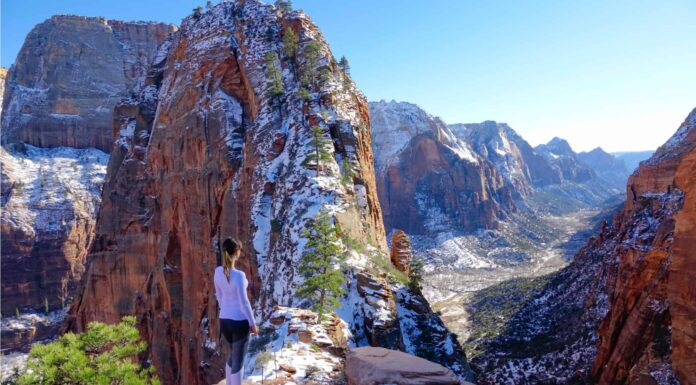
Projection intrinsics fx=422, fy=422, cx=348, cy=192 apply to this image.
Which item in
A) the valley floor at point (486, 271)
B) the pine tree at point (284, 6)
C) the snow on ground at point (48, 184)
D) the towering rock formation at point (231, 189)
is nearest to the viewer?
the towering rock formation at point (231, 189)

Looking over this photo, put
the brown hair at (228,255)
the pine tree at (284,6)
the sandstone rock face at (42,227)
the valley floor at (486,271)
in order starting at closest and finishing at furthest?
the brown hair at (228,255)
the pine tree at (284,6)
the valley floor at (486,271)
the sandstone rock face at (42,227)

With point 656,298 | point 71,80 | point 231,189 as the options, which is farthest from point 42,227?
point 656,298

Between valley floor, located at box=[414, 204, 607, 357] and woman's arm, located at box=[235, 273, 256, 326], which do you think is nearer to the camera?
woman's arm, located at box=[235, 273, 256, 326]

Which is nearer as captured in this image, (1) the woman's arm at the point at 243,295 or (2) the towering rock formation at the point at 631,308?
(1) the woman's arm at the point at 243,295

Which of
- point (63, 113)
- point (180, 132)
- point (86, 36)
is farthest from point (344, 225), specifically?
point (86, 36)

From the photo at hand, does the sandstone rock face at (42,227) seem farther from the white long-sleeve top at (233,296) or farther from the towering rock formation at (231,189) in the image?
the white long-sleeve top at (233,296)

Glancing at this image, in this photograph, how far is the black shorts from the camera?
30.6 feet

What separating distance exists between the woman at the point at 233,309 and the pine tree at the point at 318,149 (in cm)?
2617

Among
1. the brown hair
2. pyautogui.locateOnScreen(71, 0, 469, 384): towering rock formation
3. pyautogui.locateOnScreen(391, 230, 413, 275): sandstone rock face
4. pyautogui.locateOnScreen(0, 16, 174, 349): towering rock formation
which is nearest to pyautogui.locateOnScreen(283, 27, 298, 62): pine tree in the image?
pyautogui.locateOnScreen(71, 0, 469, 384): towering rock formation

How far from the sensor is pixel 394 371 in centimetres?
987

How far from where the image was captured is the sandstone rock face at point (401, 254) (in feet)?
140

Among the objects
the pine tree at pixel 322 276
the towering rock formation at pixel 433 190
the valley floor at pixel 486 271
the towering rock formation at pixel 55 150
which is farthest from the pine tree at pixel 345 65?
the towering rock formation at pixel 433 190

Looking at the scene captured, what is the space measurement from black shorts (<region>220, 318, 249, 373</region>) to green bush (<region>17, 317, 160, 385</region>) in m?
1.91

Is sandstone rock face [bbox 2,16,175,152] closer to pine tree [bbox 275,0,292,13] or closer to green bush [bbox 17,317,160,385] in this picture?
pine tree [bbox 275,0,292,13]
